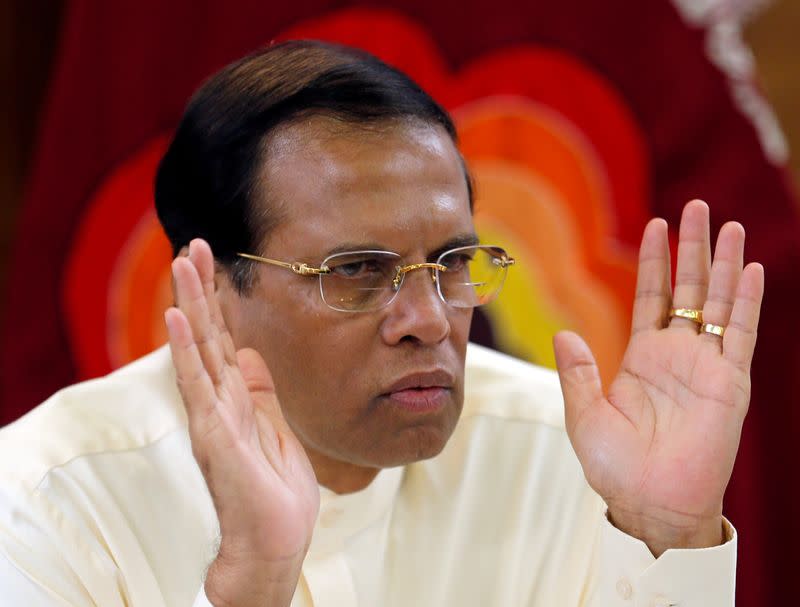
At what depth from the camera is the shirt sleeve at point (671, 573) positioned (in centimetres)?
155

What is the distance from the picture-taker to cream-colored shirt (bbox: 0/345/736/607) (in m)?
1.60

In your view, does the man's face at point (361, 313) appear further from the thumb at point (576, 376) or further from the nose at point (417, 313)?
the thumb at point (576, 376)

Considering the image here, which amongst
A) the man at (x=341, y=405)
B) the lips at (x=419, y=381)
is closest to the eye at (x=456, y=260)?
the man at (x=341, y=405)

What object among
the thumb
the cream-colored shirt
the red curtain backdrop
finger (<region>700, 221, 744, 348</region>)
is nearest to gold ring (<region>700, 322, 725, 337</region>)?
finger (<region>700, 221, 744, 348</region>)

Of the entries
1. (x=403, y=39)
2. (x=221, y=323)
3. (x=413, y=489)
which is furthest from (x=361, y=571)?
(x=403, y=39)

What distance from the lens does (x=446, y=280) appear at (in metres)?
1.73

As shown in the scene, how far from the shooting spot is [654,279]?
5.65 ft

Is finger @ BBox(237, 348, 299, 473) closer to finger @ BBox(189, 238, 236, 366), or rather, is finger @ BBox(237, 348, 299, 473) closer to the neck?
finger @ BBox(189, 238, 236, 366)

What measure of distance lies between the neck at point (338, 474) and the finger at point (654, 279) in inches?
20.0

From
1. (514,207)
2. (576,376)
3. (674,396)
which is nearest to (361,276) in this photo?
(576,376)

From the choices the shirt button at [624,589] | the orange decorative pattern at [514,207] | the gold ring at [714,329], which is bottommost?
the shirt button at [624,589]

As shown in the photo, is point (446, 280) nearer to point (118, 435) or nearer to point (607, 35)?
point (118, 435)

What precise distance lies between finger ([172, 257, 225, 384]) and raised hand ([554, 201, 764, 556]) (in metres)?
0.56

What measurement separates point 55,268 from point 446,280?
1.60 metres
